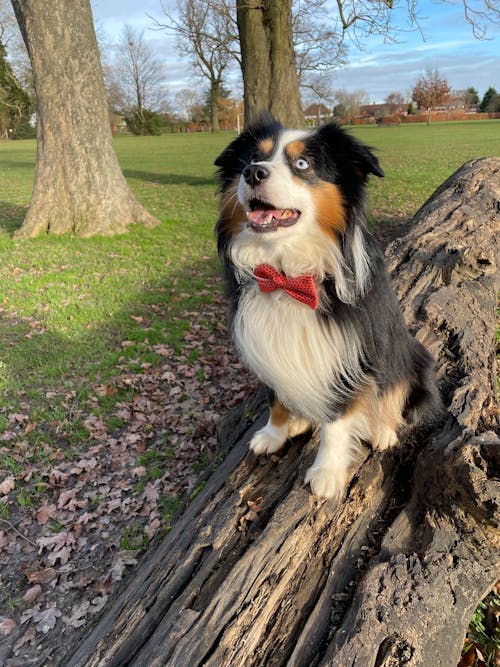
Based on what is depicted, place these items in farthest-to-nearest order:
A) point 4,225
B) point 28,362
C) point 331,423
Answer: point 4,225, point 28,362, point 331,423

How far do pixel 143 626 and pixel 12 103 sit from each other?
2287 inches

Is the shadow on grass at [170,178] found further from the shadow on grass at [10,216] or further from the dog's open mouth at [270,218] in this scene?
the dog's open mouth at [270,218]

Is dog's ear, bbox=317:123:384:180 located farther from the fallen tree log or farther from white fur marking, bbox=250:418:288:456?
white fur marking, bbox=250:418:288:456

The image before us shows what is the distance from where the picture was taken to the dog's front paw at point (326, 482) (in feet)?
7.72

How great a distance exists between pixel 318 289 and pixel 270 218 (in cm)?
43

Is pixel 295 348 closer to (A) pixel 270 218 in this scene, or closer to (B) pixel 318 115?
(A) pixel 270 218

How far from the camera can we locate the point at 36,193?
9.12 m

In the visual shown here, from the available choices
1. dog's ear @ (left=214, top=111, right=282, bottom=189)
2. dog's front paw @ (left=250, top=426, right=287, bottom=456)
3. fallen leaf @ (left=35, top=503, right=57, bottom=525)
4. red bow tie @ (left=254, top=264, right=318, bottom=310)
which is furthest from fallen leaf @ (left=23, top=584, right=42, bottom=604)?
dog's ear @ (left=214, top=111, right=282, bottom=189)

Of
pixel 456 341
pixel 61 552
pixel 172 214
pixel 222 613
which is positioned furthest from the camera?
pixel 172 214

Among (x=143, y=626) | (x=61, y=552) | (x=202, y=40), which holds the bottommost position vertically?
(x=61, y=552)

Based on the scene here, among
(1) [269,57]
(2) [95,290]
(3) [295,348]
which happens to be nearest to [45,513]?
(3) [295,348]

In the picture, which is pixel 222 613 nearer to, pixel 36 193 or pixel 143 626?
pixel 143 626

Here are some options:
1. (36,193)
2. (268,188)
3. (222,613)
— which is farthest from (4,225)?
(222,613)

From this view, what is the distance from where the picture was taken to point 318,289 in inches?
94.4
